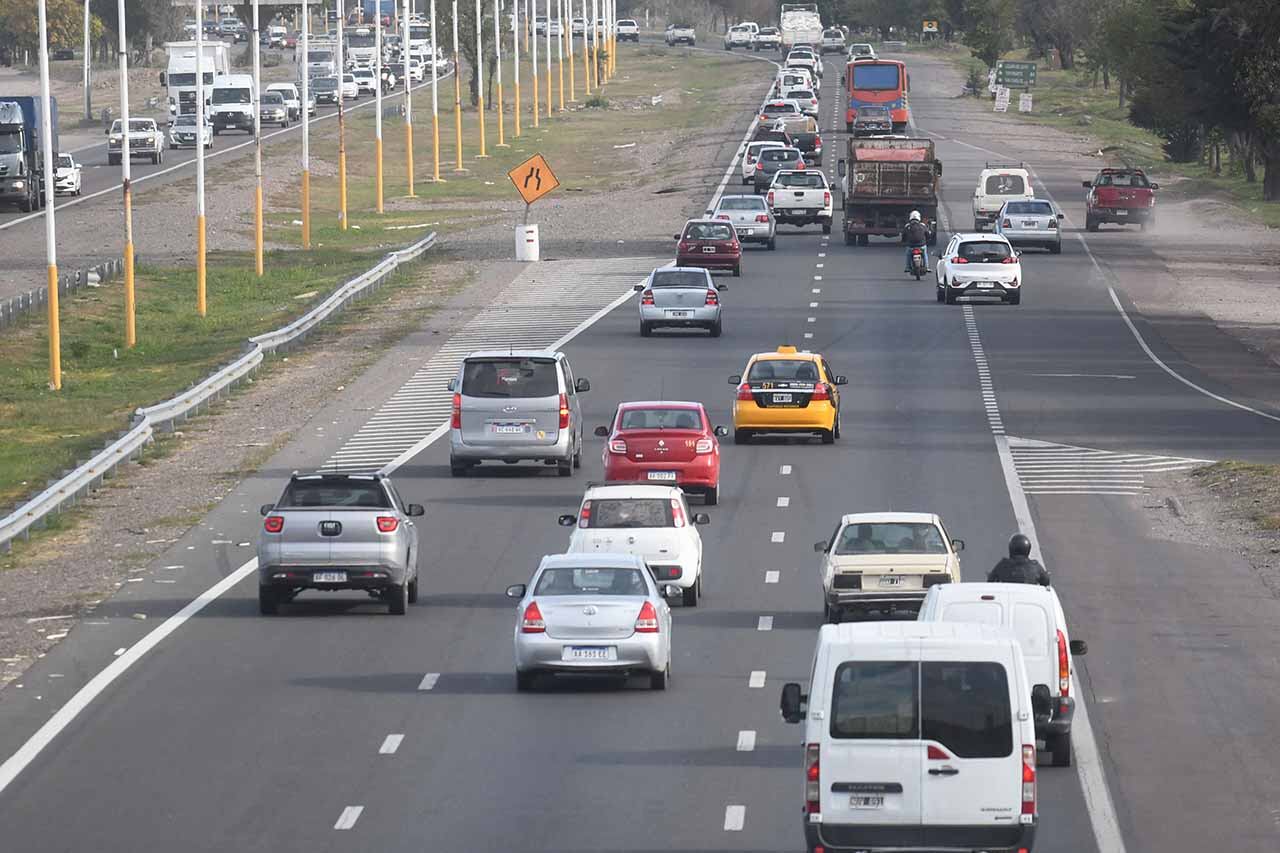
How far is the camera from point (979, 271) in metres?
61.3

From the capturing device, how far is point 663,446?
35.1 metres

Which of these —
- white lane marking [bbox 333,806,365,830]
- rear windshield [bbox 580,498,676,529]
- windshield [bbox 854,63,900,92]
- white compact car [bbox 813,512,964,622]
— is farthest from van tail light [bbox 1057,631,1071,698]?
windshield [bbox 854,63,900,92]

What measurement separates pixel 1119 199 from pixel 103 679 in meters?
62.8

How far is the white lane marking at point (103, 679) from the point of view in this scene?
67.4ft

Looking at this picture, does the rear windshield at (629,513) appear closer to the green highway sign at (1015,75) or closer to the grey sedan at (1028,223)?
the grey sedan at (1028,223)

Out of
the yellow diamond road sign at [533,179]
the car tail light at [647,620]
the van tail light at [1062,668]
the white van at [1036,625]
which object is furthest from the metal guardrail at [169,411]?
the van tail light at [1062,668]

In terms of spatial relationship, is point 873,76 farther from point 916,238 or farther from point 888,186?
point 916,238

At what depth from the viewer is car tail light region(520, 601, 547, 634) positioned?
22.8 metres

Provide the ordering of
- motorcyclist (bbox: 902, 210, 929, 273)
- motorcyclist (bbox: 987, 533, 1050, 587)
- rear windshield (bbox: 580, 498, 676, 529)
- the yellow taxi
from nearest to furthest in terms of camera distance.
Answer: motorcyclist (bbox: 987, 533, 1050, 587), rear windshield (bbox: 580, 498, 676, 529), the yellow taxi, motorcyclist (bbox: 902, 210, 929, 273)

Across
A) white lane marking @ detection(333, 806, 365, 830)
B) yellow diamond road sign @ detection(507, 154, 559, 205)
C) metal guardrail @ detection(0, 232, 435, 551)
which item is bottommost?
metal guardrail @ detection(0, 232, 435, 551)

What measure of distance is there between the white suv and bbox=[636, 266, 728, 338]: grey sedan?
26.7 metres

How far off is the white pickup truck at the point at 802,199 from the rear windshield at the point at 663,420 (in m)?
43.5

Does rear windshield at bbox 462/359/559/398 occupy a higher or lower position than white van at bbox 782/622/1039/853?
lower

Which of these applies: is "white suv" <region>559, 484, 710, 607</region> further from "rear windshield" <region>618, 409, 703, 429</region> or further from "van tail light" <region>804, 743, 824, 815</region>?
"van tail light" <region>804, 743, 824, 815</region>
